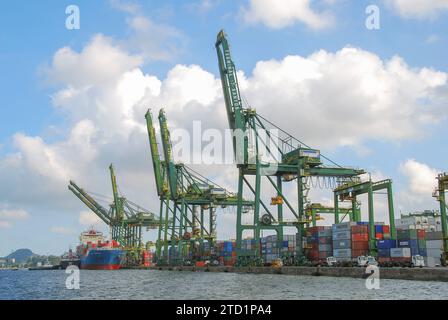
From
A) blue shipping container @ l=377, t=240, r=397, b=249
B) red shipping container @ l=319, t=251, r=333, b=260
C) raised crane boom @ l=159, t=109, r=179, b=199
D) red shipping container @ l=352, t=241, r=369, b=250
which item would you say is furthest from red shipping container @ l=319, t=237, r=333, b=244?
raised crane boom @ l=159, t=109, r=179, b=199

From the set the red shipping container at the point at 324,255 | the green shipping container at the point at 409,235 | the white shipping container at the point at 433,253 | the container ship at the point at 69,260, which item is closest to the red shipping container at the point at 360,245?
the green shipping container at the point at 409,235

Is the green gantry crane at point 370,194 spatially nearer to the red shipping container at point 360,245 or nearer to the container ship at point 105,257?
the red shipping container at point 360,245

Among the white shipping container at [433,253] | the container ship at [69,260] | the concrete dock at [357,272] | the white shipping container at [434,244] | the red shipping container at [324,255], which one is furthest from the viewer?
A: the container ship at [69,260]

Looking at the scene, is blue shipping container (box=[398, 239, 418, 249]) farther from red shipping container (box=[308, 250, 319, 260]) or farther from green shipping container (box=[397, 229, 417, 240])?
red shipping container (box=[308, 250, 319, 260])

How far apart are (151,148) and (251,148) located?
146 feet

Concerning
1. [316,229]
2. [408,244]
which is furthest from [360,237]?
[316,229]

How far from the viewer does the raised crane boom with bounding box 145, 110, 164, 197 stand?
112450 mm

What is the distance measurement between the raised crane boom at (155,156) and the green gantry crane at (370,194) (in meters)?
49.2

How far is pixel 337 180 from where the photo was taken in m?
73.0

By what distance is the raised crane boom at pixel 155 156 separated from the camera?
369 ft

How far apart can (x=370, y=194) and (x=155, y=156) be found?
192 feet

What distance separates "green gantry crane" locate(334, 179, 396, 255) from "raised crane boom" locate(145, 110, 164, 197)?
4922 cm
